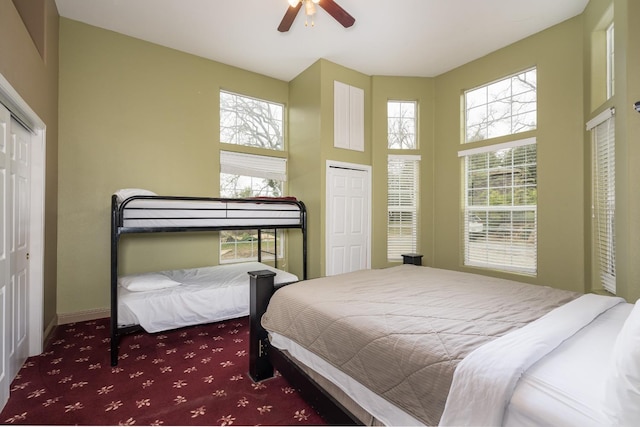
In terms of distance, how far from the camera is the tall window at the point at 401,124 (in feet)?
15.5

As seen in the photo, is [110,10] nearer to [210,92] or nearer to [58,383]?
[210,92]

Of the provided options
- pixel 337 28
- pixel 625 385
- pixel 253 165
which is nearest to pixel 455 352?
pixel 625 385

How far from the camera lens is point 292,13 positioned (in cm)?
260

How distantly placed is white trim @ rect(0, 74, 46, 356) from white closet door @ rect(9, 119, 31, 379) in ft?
0.13

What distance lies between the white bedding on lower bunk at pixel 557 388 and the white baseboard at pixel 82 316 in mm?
3315

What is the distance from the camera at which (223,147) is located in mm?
4211

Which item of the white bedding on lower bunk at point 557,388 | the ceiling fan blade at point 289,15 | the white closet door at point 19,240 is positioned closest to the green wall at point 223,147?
the white closet door at point 19,240

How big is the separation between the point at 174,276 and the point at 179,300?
783 mm

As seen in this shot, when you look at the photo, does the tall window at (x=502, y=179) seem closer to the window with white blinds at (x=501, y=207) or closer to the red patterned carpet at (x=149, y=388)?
the window with white blinds at (x=501, y=207)

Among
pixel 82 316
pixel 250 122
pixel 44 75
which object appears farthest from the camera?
pixel 250 122

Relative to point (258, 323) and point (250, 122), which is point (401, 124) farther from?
point (258, 323)

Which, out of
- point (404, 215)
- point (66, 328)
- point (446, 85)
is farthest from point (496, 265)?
point (66, 328)

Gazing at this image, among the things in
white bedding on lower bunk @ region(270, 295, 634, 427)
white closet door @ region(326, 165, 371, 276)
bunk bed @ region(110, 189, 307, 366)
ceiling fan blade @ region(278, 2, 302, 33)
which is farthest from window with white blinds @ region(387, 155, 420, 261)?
white bedding on lower bunk @ region(270, 295, 634, 427)

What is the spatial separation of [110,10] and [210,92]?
4.25 feet
